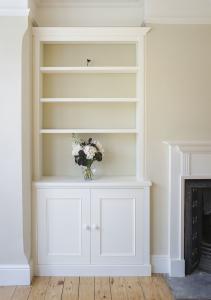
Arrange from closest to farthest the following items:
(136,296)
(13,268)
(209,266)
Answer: (136,296) < (13,268) < (209,266)

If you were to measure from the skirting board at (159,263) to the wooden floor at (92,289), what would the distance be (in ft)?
0.31

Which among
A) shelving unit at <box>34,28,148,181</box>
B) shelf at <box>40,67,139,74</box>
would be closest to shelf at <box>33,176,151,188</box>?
shelving unit at <box>34,28,148,181</box>

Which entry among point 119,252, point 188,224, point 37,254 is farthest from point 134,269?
point 37,254

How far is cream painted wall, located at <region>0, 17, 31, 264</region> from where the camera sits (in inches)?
119

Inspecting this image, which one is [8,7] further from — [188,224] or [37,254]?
[188,224]

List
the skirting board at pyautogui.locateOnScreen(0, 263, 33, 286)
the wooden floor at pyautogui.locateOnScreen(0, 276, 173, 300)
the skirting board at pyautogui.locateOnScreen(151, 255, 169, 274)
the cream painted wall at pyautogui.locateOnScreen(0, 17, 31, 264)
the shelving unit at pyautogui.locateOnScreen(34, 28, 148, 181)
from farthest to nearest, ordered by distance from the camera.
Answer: the shelving unit at pyautogui.locateOnScreen(34, 28, 148, 181), the skirting board at pyautogui.locateOnScreen(151, 255, 169, 274), the skirting board at pyautogui.locateOnScreen(0, 263, 33, 286), the cream painted wall at pyautogui.locateOnScreen(0, 17, 31, 264), the wooden floor at pyautogui.locateOnScreen(0, 276, 173, 300)

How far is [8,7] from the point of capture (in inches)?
118

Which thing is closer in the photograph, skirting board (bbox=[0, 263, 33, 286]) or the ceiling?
skirting board (bbox=[0, 263, 33, 286])

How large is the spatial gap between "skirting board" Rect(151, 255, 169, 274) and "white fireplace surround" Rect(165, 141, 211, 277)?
0.07m

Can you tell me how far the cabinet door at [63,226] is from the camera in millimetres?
3248

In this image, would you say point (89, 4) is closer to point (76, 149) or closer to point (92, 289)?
point (76, 149)

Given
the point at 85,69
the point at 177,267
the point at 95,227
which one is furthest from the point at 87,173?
the point at 177,267

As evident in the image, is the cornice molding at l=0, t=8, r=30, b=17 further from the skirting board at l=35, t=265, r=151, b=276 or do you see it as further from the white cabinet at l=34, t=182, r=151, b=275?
the skirting board at l=35, t=265, r=151, b=276

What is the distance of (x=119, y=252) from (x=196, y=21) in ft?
7.56
